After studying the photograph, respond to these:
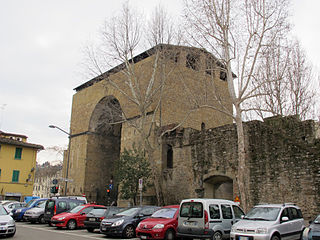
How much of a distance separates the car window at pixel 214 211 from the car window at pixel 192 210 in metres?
0.34

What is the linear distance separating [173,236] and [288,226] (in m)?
3.81

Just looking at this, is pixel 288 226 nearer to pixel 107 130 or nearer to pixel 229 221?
pixel 229 221

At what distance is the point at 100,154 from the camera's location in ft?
106

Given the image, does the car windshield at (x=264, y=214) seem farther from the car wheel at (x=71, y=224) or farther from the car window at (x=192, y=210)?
the car wheel at (x=71, y=224)

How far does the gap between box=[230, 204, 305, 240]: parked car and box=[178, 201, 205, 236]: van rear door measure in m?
1.07

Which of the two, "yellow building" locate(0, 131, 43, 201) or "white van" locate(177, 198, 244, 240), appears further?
"yellow building" locate(0, 131, 43, 201)

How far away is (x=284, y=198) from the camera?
649 inches

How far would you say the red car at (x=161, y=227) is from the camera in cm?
1091

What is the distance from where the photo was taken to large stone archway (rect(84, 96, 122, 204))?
3100 centimetres

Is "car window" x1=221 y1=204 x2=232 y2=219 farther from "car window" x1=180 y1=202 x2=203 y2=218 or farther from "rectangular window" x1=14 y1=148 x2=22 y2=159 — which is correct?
"rectangular window" x1=14 y1=148 x2=22 y2=159

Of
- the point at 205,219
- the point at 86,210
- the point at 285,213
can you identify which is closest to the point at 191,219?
the point at 205,219

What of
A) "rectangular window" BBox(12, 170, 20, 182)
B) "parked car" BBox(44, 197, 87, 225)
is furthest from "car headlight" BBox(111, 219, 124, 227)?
"rectangular window" BBox(12, 170, 20, 182)

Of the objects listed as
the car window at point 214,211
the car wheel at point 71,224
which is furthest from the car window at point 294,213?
the car wheel at point 71,224

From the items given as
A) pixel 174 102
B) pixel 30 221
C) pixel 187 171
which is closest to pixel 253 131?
pixel 187 171
